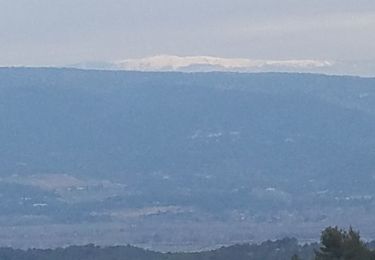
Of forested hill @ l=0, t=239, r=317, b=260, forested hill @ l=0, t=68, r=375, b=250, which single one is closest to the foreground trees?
forested hill @ l=0, t=239, r=317, b=260

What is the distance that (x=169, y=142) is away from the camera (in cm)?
12212

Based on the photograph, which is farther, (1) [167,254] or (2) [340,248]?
(1) [167,254]

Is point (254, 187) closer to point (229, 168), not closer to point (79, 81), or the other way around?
point (229, 168)

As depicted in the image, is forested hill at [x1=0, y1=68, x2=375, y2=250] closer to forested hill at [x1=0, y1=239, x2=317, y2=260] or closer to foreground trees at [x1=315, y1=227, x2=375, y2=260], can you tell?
forested hill at [x1=0, y1=239, x2=317, y2=260]

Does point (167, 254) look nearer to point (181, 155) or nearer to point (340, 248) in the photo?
point (340, 248)

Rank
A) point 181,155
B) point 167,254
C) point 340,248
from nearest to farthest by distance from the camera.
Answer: point 340,248, point 167,254, point 181,155

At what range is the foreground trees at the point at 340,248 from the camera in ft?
78.4

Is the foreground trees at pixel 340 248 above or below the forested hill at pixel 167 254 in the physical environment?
below

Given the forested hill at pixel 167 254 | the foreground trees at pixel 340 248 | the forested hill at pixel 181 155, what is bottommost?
the foreground trees at pixel 340 248

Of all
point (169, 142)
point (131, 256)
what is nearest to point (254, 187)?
point (169, 142)

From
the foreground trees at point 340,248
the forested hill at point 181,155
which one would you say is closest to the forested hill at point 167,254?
the forested hill at point 181,155

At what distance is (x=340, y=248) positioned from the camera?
78.7 feet

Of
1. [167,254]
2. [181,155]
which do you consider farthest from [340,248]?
[181,155]

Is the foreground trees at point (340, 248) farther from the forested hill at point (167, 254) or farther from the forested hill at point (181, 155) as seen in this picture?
the forested hill at point (181, 155)
